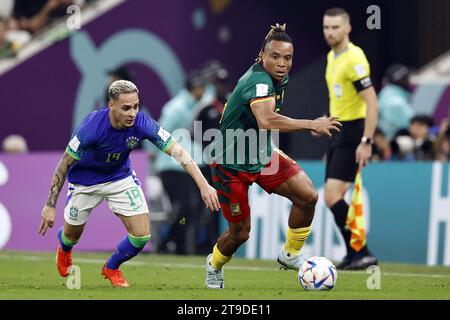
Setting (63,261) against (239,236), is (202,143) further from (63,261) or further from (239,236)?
(239,236)

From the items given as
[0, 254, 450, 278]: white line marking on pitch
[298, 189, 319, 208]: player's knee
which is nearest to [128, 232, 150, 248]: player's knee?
[298, 189, 319, 208]: player's knee

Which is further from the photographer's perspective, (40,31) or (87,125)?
(40,31)

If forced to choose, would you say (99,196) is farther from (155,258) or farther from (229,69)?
(229,69)

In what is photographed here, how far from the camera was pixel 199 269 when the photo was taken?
14.3 metres

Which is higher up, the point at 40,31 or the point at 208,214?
the point at 40,31

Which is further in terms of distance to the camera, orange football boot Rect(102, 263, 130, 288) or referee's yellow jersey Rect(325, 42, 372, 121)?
referee's yellow jersey Rect(325, 42, 372, 121)

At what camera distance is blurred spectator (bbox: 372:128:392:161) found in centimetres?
1809

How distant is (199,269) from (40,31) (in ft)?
29.4

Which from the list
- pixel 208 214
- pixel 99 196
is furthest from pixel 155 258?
pixel 99 196

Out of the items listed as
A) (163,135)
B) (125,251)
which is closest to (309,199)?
(163,135)

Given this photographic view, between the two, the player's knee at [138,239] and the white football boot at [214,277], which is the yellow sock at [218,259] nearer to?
the white football boot at [214,277]

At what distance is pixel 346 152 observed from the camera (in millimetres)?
14023

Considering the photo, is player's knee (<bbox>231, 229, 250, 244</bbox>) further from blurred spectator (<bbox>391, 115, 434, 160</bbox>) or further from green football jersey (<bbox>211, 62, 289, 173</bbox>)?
blurred spectator (<bbox>391, 115, 434, 160</bbox>)

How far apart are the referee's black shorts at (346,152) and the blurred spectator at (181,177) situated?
4.41 metres
